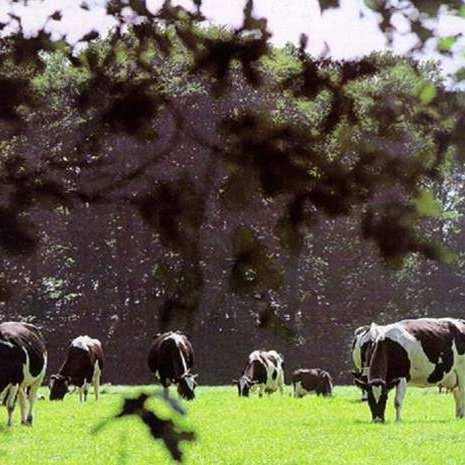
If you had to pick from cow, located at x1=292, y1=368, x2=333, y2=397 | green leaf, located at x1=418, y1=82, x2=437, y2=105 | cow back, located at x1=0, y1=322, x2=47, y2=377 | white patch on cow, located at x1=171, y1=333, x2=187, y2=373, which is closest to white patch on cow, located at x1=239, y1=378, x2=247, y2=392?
cow, located at x1=292, y1=368, x2=333, y2=397

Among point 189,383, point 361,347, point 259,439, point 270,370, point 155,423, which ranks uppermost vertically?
point 361,347

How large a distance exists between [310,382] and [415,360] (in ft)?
60.3

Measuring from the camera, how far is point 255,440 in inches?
766

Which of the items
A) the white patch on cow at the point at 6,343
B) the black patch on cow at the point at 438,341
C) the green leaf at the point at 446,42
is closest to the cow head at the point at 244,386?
the black patch on cow at the point at 438,341

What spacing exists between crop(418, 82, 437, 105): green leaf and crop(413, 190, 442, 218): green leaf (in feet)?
1.28

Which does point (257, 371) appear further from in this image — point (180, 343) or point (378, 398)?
point (378, 398)

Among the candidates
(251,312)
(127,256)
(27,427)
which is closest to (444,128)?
(27,427)

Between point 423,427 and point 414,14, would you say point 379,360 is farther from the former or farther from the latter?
point 414,14

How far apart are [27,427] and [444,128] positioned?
1908cm

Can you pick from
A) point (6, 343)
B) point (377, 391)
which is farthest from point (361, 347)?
point (6, 343)

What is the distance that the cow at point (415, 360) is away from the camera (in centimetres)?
2391

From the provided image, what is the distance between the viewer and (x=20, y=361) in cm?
2145

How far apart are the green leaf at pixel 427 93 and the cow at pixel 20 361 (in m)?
17.0

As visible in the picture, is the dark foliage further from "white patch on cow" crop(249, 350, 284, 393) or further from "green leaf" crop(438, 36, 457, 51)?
"white patch on cow" crop(249, 350, 284, 393)
